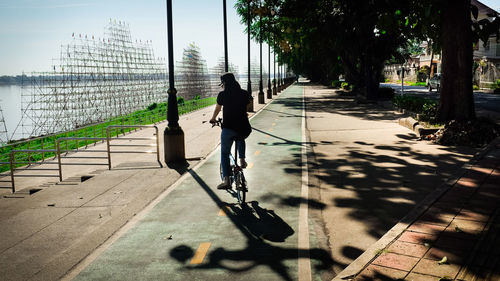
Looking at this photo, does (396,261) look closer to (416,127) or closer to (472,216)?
(472,216)

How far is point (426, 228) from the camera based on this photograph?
17.5 feet

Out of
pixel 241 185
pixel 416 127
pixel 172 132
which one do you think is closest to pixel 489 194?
pixel 241 185

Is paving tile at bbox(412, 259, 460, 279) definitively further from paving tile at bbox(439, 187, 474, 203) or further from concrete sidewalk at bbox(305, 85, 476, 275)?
paving tile at bbox(439, 187, 474, 203)

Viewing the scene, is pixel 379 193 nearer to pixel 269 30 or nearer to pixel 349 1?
pixel 349 1

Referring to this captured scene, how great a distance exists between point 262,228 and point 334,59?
42388mm

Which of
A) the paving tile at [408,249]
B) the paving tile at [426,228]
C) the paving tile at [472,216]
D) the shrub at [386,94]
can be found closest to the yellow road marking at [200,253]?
the paving tile at [408,249]

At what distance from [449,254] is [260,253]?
216cm

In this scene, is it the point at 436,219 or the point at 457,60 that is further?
the point at 457,60

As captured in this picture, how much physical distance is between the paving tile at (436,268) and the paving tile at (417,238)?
567 millimetres

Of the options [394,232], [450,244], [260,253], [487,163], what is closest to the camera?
[450,244]

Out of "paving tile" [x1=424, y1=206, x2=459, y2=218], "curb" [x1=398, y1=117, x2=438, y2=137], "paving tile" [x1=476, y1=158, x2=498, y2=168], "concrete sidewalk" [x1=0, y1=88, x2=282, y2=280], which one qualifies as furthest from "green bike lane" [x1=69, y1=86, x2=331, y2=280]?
"curb" [x1=398, y1=117, x2=438, y2=137]

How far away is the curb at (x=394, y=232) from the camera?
4.21m

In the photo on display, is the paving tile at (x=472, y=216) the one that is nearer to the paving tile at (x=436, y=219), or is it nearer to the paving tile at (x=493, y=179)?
the paving tile at (x=436, y=219)

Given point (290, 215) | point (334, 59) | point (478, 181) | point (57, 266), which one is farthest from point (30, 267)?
point (334, 59)
